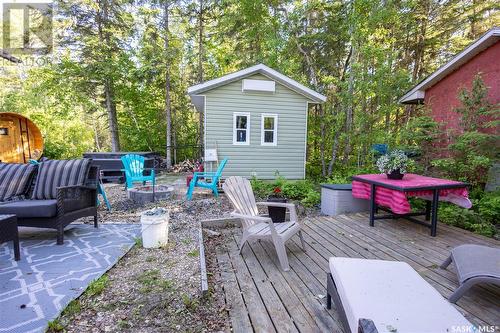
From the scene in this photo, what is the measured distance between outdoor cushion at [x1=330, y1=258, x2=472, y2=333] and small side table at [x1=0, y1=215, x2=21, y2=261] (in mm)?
3129

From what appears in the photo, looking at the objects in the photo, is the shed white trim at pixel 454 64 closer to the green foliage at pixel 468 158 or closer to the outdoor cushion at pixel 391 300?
the green foliage at pixel 468 158

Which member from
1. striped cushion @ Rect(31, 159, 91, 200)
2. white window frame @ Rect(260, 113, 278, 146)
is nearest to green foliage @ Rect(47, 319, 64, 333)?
striped cushion @ Rect(31, 159, 91, 200)

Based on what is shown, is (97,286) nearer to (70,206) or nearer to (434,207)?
(70,206)

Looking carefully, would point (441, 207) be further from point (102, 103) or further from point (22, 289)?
point (102, 103)

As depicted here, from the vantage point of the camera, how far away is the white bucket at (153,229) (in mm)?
3115

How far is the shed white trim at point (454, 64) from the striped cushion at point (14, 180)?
9027mm

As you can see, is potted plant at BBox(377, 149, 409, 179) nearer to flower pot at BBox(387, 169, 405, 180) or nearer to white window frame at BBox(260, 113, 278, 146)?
flower pot at BBox(387, 169, 405, 180)

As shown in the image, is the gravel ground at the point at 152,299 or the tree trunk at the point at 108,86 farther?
the tree trunk at the point at 108,86

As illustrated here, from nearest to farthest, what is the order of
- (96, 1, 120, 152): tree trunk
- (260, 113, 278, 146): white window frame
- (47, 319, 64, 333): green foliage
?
(47, 319, 64, 333): green foliage
(260, 113, 278, 146): white window frame
(96, 1, 120, 152): tree trunk

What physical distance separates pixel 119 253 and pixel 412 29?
1199 centimetres

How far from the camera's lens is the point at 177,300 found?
2.09 meters

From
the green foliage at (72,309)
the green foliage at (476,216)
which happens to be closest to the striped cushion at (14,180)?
the green foliage at (72,309)

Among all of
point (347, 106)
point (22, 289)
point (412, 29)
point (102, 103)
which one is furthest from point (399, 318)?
point (102, 103)

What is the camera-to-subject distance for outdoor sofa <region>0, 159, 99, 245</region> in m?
3.19
